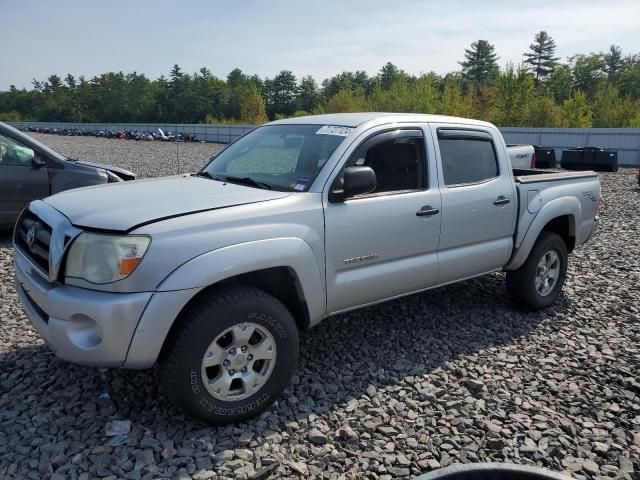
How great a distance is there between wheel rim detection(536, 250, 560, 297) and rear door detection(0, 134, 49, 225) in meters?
6.39

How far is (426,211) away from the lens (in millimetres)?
3803

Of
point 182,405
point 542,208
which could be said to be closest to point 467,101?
point 542,208

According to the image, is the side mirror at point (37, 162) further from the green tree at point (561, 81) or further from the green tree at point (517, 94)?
the green tree at point (561, 81)

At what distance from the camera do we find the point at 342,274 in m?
3.36

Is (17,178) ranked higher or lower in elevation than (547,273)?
higher

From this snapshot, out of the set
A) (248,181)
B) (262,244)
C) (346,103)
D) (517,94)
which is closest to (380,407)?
(262,244)

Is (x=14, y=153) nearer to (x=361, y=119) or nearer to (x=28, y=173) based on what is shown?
(x=28, y=173)

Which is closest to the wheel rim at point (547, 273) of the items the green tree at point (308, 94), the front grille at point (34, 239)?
the front grille at point (34, 239)

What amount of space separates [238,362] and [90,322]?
845mm

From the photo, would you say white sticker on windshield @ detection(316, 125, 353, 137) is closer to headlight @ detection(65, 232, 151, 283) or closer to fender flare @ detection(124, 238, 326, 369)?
fender flare @ detection(124, 238, 326, 369)

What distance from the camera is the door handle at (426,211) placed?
376 centimetres

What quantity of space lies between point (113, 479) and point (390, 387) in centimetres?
185

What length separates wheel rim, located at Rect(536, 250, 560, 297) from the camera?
16.2 ft

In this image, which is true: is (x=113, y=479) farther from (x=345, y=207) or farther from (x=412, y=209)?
(x=412, y=209)
